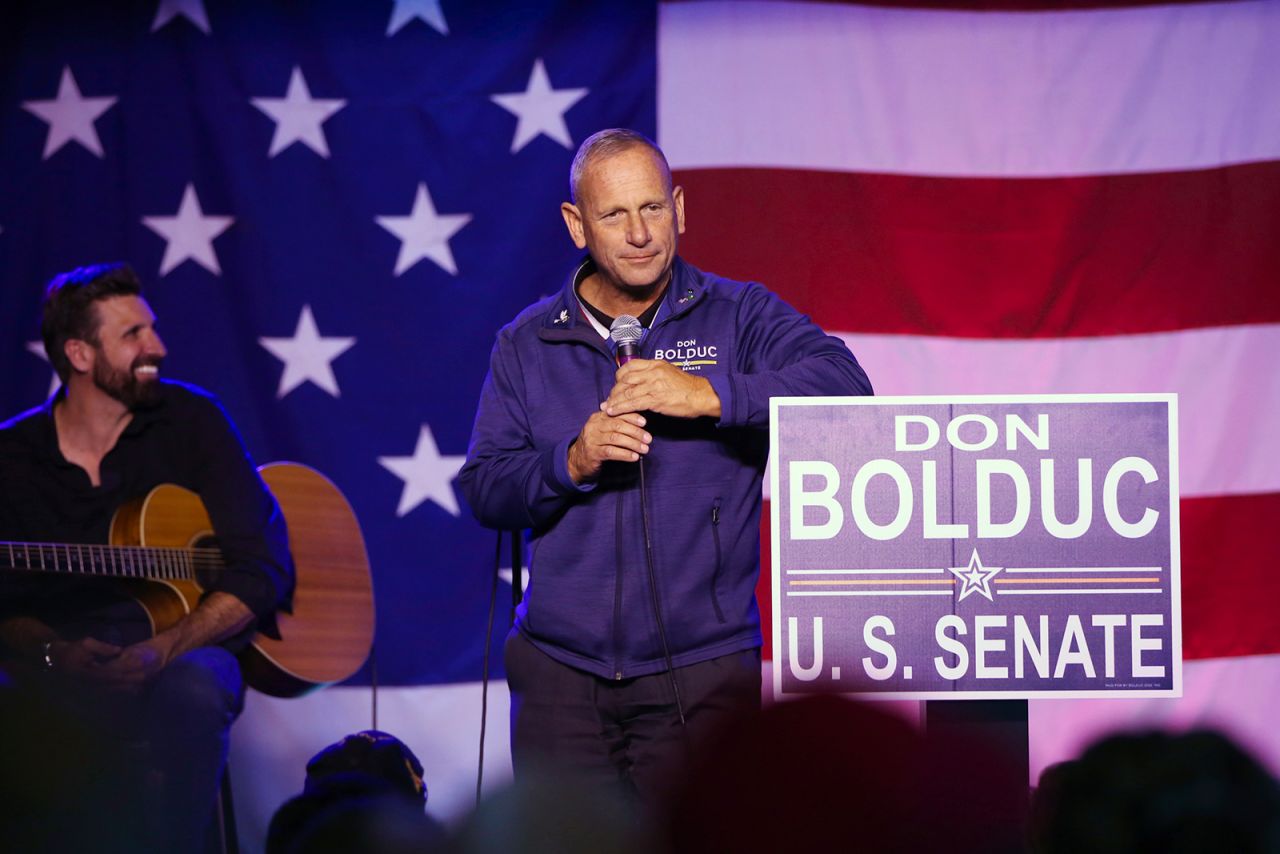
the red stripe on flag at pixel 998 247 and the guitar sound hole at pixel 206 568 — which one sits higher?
the red stripe on flag at pixel 998 247

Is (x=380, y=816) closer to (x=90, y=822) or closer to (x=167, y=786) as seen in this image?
(x=90, y=822)

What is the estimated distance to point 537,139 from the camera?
15.5ft

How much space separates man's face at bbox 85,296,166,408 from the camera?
3.85 metres

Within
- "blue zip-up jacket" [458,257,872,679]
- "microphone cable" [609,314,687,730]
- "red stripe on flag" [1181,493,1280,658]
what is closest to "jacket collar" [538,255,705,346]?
"blue zip-up jacket" [458,257,872,679]

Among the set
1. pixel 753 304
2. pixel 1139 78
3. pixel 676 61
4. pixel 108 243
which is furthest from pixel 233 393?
pixel 1139 78

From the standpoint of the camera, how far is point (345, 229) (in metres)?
4.79

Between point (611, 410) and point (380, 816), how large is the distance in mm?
1534

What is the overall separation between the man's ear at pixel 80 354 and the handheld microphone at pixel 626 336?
1.91 m

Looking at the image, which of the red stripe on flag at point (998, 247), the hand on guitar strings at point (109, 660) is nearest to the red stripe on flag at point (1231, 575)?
the red stripe on flag at point (998, 247)

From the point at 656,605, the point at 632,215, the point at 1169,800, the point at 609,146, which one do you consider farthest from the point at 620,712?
the point at 1169,800

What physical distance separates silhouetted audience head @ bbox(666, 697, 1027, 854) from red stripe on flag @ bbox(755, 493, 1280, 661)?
358 centimetres

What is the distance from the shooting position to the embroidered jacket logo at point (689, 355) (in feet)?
9.36

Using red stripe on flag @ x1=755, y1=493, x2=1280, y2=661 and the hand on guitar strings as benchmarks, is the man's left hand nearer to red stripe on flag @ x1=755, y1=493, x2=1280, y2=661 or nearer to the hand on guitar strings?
the hand on guitar strings

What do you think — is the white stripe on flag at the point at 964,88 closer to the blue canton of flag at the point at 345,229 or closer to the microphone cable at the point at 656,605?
the blue canton of flag at the point at 345,229
